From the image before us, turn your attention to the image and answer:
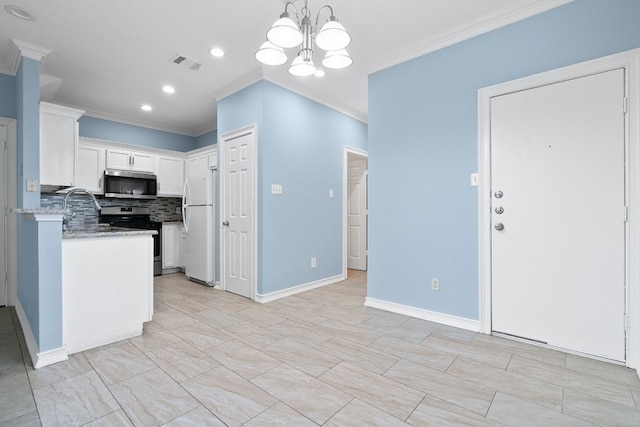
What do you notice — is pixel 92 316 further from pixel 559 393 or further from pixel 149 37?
pixel 559 393

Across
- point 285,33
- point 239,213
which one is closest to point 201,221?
point 239,213

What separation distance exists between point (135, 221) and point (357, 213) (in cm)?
366

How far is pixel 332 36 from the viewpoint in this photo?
1.68m

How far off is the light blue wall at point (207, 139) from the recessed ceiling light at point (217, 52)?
2597 mm

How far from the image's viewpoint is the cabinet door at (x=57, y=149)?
3.26 metres

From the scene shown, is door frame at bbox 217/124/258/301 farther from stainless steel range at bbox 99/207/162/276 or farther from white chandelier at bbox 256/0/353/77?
white chandelier at bbox 256/0/353/77

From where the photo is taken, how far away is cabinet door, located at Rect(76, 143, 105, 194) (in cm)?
425

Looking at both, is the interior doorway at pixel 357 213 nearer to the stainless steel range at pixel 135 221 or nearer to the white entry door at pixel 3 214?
the stainless steel range at pixel 135 221

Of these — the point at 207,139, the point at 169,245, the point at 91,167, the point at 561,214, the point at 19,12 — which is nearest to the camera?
the point at 561,214

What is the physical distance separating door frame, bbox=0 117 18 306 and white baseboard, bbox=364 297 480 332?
12.6 feet

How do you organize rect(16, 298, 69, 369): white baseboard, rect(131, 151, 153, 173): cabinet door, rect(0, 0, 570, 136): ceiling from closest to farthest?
rect(16, 298, 69, 369): white baseboard → rect(0, 0, 570, 136): ceiling → rect(131, 151, 153, 173): cabinet door

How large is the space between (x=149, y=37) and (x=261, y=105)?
118cm

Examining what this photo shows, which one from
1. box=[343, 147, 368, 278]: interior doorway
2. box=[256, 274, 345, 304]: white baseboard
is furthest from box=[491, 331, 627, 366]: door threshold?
box=[343, 147, 368, 278]: interior doorway

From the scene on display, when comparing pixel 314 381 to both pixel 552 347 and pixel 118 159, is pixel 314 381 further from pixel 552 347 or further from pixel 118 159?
pixel 118 159
